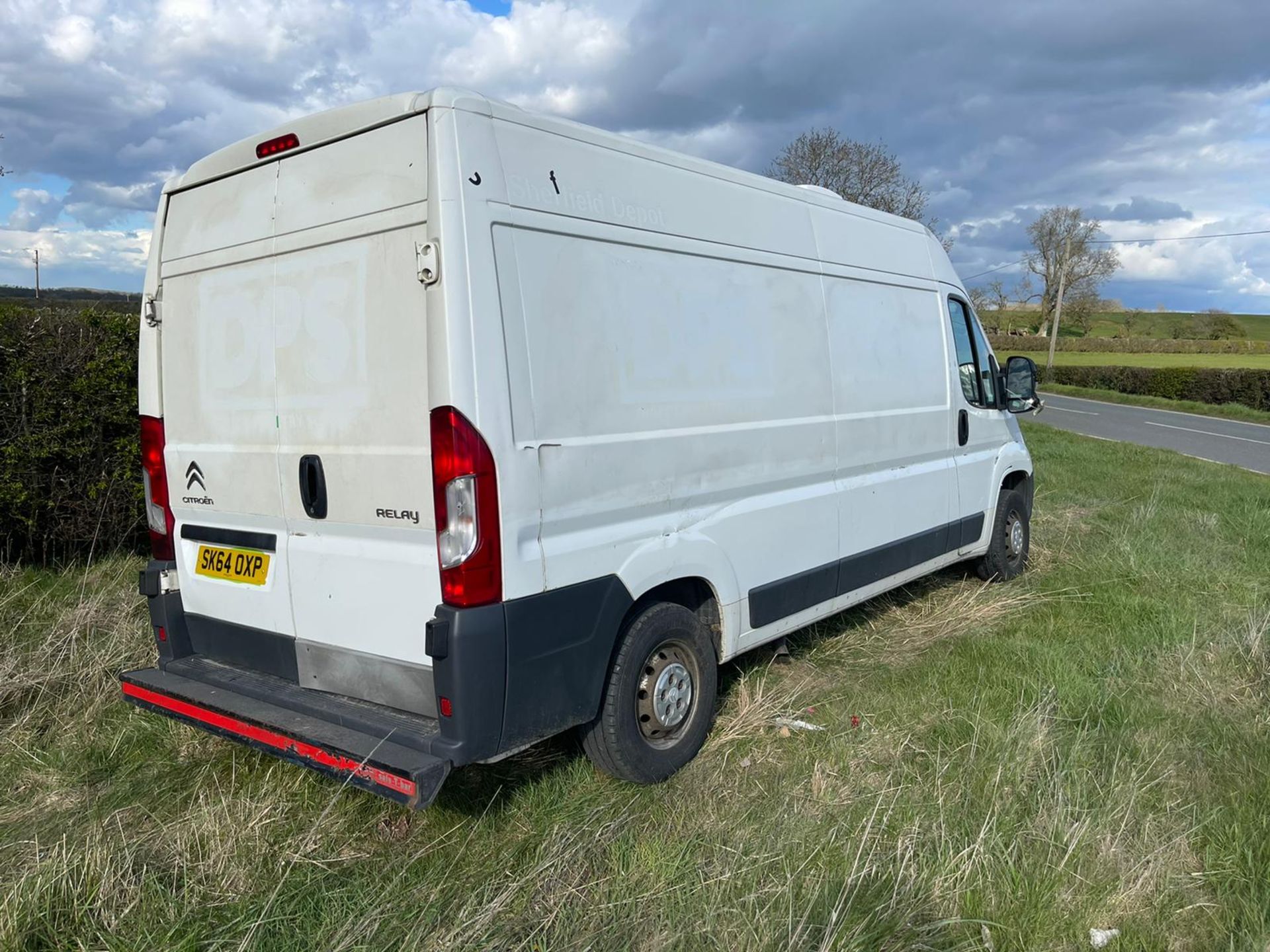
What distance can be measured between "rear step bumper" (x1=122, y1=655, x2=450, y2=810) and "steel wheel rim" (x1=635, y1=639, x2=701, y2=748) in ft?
2.96

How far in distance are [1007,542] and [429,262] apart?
5.23 meters

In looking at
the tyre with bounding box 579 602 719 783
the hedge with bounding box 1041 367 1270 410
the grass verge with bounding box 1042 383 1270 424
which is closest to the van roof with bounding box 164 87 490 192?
the tyre with bounding box 579 602 719 783

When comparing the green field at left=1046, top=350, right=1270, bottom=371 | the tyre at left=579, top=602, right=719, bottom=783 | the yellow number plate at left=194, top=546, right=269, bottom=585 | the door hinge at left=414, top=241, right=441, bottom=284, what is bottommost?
the tyre at left=579, top=602, right=719, bottom=783

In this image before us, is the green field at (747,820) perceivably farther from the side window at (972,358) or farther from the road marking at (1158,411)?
the road marking at (1158,411)

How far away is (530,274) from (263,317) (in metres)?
1.12

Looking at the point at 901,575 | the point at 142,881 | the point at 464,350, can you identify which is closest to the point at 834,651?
the point at 901,575

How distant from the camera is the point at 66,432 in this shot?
239 inches

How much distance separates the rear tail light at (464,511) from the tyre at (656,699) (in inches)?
30.3

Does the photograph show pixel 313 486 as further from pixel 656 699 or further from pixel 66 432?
pixel 66 432

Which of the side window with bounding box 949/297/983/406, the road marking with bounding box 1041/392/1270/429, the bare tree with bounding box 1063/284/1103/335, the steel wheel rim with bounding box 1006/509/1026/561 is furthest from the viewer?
the bare tree with bounding box 1063/284/1103/335

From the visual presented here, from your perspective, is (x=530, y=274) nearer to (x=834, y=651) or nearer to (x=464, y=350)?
(x=464, y=350)

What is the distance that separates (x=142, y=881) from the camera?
113 inches

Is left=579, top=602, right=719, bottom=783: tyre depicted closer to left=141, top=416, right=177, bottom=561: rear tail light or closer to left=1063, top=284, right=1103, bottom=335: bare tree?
left=141, top=416, right=177, bottom=561: rear tail light

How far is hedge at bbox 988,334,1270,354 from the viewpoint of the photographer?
60.9m
